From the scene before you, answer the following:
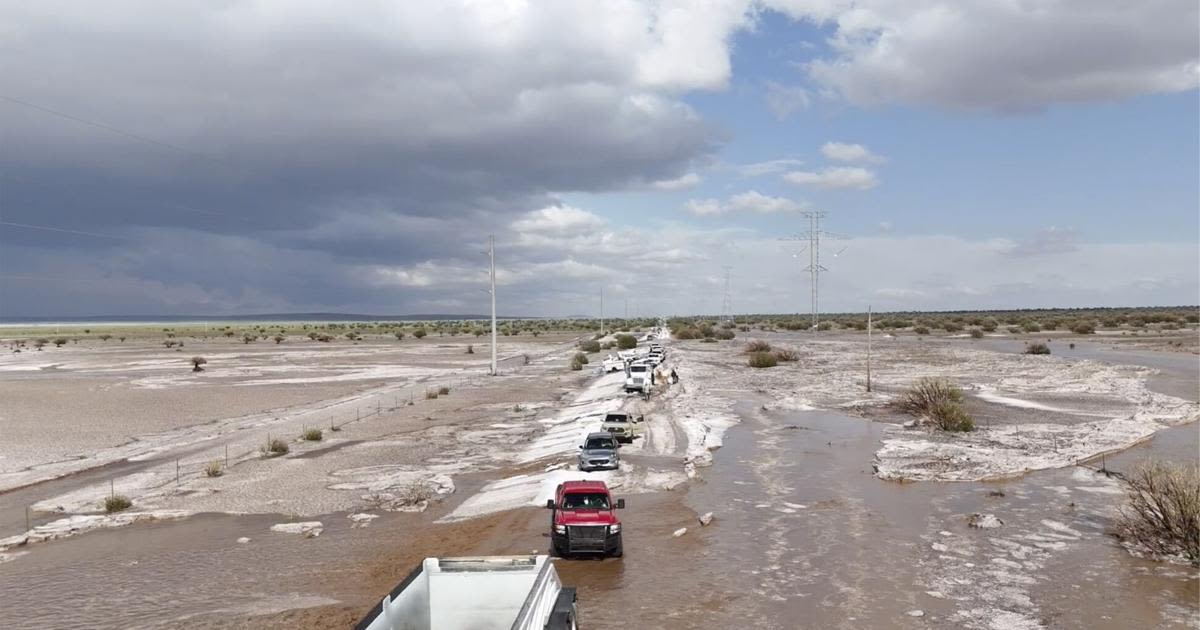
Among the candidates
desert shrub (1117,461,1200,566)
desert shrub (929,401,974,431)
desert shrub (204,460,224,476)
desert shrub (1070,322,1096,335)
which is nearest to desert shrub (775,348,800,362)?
desert shrub (929,401,974,431)

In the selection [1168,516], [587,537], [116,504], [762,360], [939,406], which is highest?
[762,360]

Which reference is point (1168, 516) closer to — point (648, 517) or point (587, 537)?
point (648, 517)

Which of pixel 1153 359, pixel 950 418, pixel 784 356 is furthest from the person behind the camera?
pixel 784 356

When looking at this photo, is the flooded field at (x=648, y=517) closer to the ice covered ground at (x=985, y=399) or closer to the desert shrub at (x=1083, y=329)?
the ice covered ground at (x=985, y=399)

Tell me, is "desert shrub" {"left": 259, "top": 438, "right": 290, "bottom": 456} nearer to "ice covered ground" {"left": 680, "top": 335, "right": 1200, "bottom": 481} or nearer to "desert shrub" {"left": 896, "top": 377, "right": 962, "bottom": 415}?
"ice covered ground" {"left": 680, "top": 335, "right": 1200, "bottom": 481}

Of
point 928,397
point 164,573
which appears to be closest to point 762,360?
point 928,397

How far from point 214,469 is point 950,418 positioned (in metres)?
32.2

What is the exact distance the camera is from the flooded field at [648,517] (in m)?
15.8

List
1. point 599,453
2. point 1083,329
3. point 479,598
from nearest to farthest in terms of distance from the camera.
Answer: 1. point 479,598
2. point 599,453
3. point 1083,329

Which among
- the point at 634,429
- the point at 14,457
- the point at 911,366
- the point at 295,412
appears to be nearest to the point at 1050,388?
the point at 911,366

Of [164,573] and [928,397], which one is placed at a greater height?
[928,397]

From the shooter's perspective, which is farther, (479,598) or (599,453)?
(599,453)

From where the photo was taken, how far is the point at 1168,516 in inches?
728

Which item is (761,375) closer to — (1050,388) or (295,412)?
(1050,388)
